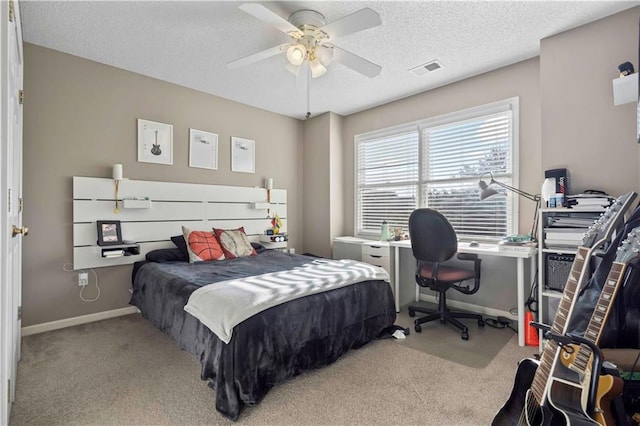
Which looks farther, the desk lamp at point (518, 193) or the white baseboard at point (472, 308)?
the white baseboard at point (472, 308)

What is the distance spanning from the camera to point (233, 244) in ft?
11.6

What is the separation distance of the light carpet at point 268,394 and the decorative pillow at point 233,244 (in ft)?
3.69

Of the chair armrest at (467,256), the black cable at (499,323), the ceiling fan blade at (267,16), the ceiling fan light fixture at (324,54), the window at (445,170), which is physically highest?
the ceiling fan light fixture at (324,54)

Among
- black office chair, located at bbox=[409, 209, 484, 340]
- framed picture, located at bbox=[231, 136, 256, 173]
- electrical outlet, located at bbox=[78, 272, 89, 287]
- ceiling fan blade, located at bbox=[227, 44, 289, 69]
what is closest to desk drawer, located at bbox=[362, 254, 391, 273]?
black office chair, located at bbox=[409, 209, 484, 340]

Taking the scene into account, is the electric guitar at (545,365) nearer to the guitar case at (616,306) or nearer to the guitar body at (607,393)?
the guitar case at (616,306)

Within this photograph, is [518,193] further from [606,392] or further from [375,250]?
[606,392]

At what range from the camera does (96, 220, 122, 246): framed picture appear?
3.03 m

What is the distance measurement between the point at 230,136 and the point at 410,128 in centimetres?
232

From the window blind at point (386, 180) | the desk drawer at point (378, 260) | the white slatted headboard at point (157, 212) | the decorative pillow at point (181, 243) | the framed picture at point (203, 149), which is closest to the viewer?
the white slatted headboard at point (157, 212)

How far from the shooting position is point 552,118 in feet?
8.56

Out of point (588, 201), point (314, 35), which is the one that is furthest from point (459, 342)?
point (314, 35)

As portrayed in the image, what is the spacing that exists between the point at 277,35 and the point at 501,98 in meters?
2.29

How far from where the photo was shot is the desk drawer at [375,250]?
142 inches

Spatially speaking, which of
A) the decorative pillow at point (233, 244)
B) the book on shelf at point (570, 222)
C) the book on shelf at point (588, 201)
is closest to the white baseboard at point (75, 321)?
the decorative pillow at point (233, 244)
